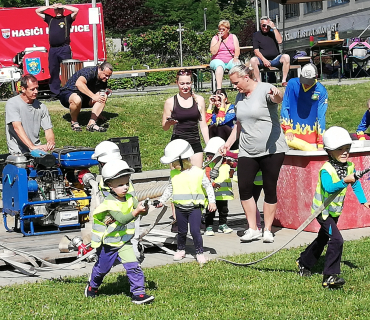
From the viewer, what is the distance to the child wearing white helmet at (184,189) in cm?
784

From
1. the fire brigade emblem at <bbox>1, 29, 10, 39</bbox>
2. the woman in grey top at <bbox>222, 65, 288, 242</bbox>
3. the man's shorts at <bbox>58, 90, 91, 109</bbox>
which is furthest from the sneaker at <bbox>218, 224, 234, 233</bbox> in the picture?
the fire brigade emblem at <bbox>1, 29, 10, 39</bbox>

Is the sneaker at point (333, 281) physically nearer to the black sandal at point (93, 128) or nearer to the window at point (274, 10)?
the black sandal at point (93, 128)

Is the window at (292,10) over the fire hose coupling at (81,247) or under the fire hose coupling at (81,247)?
over

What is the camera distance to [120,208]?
20.3 ft

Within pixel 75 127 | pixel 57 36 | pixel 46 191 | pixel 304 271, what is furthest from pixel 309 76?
pixel 57 36

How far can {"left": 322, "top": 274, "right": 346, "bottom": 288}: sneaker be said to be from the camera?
6203 millimetres

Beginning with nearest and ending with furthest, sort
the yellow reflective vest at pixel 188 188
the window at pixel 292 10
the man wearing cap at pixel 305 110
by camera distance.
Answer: the yellow reflective vest at pixel 188 188
the man wearing cap at pixel 305 110
the window at pixel 292 10

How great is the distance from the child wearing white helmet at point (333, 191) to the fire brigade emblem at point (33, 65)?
12.7 metres

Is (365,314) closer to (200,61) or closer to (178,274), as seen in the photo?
(178,274)

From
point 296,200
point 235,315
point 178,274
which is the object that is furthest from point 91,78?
point 235,315

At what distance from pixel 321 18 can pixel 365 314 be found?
151 feet

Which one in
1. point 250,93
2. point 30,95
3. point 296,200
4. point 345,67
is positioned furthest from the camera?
point 345,67

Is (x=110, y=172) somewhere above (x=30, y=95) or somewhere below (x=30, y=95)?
below

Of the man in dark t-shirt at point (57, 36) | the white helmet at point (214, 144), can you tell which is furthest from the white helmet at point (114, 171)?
the man in dark t-shirt at point (57, 36)
